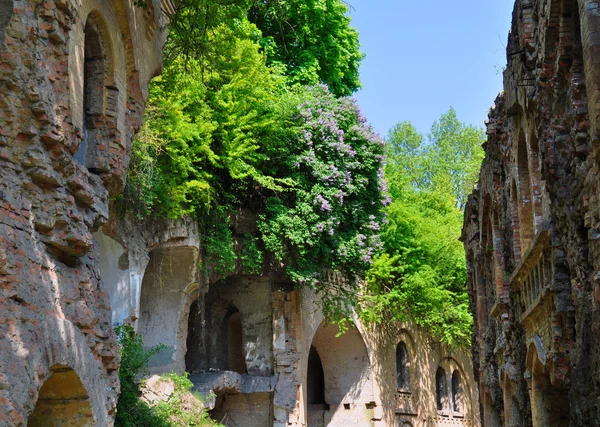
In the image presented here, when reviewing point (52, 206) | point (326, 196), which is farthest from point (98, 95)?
point (326, 196)

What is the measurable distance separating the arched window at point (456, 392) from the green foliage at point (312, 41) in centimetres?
1153

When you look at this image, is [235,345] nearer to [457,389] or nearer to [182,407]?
[182,407]

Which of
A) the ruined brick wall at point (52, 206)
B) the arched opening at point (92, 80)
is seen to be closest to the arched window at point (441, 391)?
the ruined brick wall at point (52, 206)

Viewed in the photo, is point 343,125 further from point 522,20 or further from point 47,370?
point 47,370

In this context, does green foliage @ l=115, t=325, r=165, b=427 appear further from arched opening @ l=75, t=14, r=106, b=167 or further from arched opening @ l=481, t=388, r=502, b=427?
arched opening @ l=481, t=388, r=502, b=427

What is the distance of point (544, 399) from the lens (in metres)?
11.3

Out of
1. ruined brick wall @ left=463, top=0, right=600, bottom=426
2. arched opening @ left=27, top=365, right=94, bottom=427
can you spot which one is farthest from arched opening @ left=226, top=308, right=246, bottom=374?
arched opening @ left=27, top=365, right=94, bottom=427

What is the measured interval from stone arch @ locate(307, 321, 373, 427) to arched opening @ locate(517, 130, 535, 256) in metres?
12.5

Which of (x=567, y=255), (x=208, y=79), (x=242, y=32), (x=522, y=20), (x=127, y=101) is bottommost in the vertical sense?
(x=567, y=255)

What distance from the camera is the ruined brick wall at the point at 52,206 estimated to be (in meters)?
6.47

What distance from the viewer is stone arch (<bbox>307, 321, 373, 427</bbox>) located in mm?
24891

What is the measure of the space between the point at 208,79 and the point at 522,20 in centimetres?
733

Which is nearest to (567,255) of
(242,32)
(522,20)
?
(522,20)

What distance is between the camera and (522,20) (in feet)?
36.7
